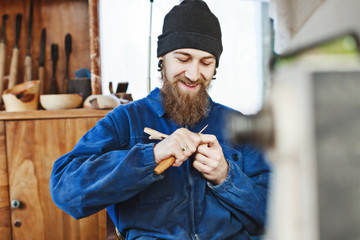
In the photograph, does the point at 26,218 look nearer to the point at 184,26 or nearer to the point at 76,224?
the point at 76,224

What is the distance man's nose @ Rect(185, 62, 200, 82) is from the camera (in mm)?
1180

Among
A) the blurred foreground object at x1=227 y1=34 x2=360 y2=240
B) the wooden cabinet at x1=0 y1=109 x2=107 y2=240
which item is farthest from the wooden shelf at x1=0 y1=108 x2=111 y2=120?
the blurred foreground object at x1=227 y1=34 x2=360 y2=240

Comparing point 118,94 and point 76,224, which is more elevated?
point 118,94

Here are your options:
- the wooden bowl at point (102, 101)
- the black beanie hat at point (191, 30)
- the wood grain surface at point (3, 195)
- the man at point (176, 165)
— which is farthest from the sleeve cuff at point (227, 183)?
the wood grain surface at point (3, 195)

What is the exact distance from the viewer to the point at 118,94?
5.49 ft

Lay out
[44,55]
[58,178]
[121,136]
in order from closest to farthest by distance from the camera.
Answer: [58,178], [121,136], [44,55]

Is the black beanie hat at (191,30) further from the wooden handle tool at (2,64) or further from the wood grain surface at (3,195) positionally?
the wooden handle tool at (2,64)

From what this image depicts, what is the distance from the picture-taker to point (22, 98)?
59.3 inches

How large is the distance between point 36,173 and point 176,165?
89 centimetres

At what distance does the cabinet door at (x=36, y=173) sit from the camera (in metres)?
1.43

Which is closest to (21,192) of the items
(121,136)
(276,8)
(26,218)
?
(26,218)

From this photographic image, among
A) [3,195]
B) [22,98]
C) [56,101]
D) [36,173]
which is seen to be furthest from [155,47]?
[3,195]

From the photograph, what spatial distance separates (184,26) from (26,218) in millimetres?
1181

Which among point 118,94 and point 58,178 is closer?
point 58,178
